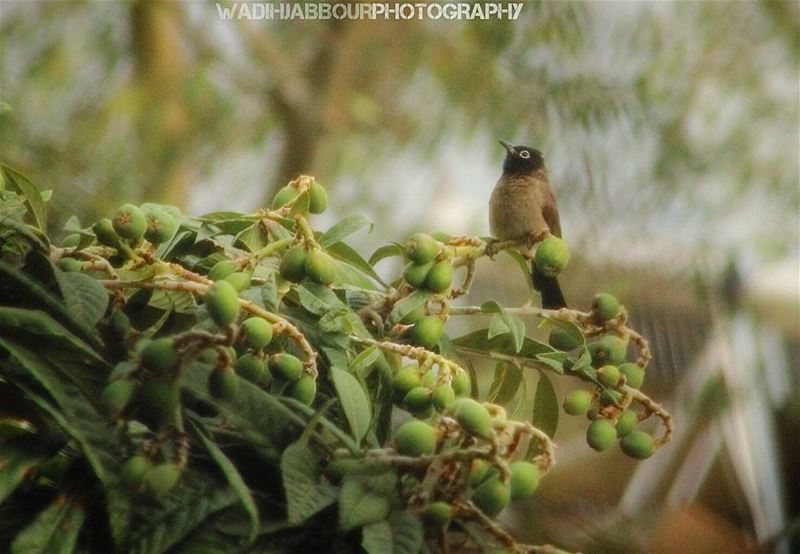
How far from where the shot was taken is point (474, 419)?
0.51 m

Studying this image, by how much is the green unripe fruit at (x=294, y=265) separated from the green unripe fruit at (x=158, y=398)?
112 mm

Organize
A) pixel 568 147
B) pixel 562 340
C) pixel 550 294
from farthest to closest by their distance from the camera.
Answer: pixel 568 147 < pixel 550 294 < pixel 562 340

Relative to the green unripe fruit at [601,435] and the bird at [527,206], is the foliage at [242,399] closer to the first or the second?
the green unripe fruit at [601,435]

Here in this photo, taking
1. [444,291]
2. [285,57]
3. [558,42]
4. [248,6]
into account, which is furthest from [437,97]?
[444,291]

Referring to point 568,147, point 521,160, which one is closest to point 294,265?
point 521,160

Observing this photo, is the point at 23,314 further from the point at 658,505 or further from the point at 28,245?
the point at 658,505

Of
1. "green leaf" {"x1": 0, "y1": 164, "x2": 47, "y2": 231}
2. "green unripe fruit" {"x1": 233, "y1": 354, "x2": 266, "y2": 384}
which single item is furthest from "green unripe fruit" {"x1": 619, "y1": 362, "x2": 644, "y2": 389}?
"green leaf" {"x1": 0, "y1": 164, "x2": 47, "y2": 231}

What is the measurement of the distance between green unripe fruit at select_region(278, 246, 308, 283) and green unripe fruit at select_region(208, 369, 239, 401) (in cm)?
10

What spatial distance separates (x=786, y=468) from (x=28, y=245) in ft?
3.69

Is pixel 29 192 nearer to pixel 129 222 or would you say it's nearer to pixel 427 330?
pixel 129 222

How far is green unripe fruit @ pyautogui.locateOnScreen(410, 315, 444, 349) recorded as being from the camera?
24.0 inches

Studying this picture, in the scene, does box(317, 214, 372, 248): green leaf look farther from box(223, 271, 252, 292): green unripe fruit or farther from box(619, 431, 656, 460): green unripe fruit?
box(619, 431, 656, 460): green unripe fruit

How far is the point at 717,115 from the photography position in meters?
2.28

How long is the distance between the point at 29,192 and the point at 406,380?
24 cm
